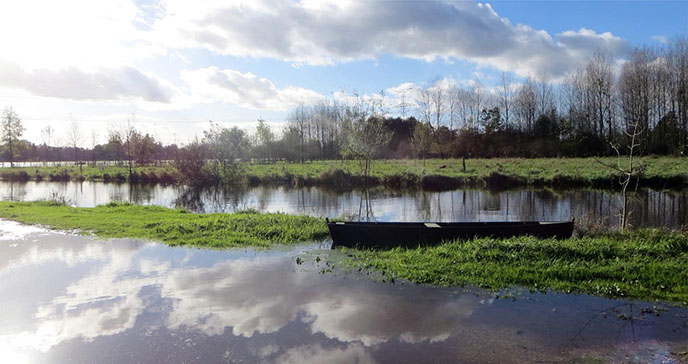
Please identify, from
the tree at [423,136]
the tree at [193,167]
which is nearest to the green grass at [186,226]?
the tree at [193,167]

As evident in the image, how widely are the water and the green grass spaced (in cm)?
530

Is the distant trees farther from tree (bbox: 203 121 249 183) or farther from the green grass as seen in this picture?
the green grass

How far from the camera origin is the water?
1959cm

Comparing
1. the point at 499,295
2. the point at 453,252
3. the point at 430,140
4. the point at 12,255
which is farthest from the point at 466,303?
the point at 430,140

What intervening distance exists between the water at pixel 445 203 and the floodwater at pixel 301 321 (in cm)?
844

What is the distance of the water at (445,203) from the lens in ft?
64.3

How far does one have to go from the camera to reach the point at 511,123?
6638 cm

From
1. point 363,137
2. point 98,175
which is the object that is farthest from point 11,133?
point 363,137

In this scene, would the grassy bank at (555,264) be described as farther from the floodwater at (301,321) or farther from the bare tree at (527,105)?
the bare tree at (527,105)

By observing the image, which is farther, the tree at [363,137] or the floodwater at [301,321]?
the tree at [363,137]

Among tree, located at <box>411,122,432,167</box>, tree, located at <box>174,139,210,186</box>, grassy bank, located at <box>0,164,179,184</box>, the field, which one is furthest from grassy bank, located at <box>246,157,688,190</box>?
the field

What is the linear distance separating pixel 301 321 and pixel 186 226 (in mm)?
9340

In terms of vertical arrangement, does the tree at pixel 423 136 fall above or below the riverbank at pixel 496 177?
above

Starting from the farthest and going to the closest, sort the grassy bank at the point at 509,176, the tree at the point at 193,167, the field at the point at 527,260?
the tree at the point at 193,167
the grassy bank at the point at 509,176
the field at the point at 527,260
